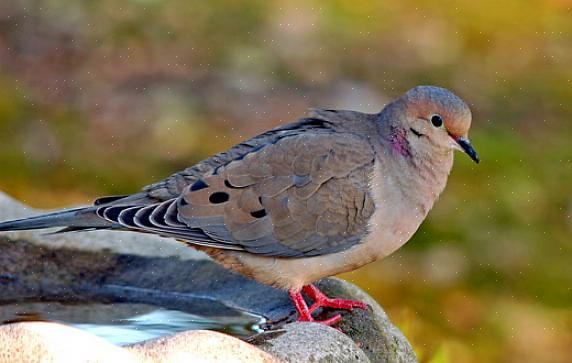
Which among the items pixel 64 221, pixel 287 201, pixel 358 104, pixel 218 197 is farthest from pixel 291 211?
pixel 358 104

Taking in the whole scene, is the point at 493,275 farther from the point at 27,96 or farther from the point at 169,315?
the point at 27,96

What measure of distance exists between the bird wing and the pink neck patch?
19 cm

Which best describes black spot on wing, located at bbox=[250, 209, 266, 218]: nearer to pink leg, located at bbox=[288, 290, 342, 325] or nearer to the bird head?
pink leg, located at bbox=[288, 290, 342, 325]

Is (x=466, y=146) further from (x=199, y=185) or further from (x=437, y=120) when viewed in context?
(x=199, y=185)

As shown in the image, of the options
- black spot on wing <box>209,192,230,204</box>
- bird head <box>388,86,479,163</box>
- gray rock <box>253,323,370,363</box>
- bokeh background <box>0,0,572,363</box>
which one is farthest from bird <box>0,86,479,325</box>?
bokeh background <box>0,0,572,363</box>

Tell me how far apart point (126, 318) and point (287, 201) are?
2.41 feet

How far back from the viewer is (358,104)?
25.9ft

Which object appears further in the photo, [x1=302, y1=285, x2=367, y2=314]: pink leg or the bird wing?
the bird wing

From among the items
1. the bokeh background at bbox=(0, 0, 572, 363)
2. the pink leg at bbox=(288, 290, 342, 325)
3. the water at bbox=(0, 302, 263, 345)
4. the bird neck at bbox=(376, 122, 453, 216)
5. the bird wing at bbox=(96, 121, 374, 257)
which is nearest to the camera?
the pink leg at bbox=(288, 290, 342, 325)

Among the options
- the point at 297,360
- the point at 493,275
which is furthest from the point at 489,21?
the point at 297,360

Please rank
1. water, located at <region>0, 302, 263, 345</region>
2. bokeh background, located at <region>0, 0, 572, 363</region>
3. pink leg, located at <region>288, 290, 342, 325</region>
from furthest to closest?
bokeh background, located at <region>0, 0, 572, 363</region>
water, located at <region>0, 302, 263, 345</region>
pink leg, located at <region>288, 290, 342, 325</region>

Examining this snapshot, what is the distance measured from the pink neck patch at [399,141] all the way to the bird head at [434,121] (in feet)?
0.05

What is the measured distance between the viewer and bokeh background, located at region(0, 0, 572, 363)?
6.13m

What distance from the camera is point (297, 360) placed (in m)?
2.87
